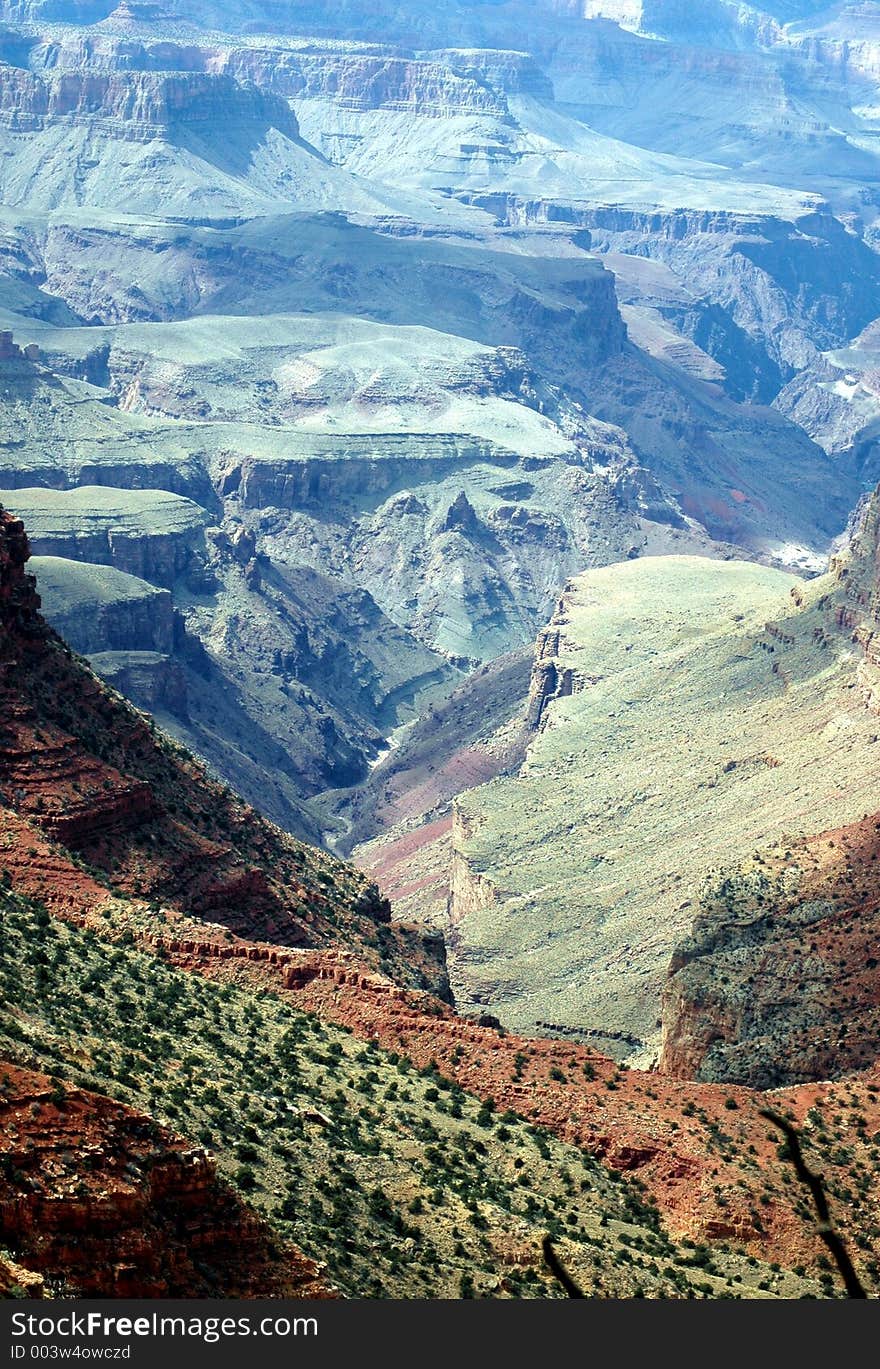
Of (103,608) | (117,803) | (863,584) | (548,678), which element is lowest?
(117,803)

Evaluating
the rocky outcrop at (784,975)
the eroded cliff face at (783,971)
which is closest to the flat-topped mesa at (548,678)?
the eroded cliff face at (783,971)

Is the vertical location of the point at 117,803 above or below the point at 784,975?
above

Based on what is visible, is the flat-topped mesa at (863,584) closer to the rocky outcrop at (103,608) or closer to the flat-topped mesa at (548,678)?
the flat-topped mesa at (548,678)

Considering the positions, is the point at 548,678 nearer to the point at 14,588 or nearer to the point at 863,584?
the point at 863,584

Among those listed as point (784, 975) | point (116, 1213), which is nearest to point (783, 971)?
point (784, 975)

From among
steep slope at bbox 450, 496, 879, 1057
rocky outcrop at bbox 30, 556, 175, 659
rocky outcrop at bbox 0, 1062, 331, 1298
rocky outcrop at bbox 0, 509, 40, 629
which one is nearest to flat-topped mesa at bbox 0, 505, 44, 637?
rocky outcrop at bbox 0, 509, 40, 629

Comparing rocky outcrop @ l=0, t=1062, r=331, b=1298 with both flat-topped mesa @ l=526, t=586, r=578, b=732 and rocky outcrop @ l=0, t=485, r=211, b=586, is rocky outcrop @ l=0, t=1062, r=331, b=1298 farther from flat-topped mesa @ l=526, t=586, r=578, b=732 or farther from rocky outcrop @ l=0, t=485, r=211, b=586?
rocky outcrop @ l=0, t=485, r=211, b=586
